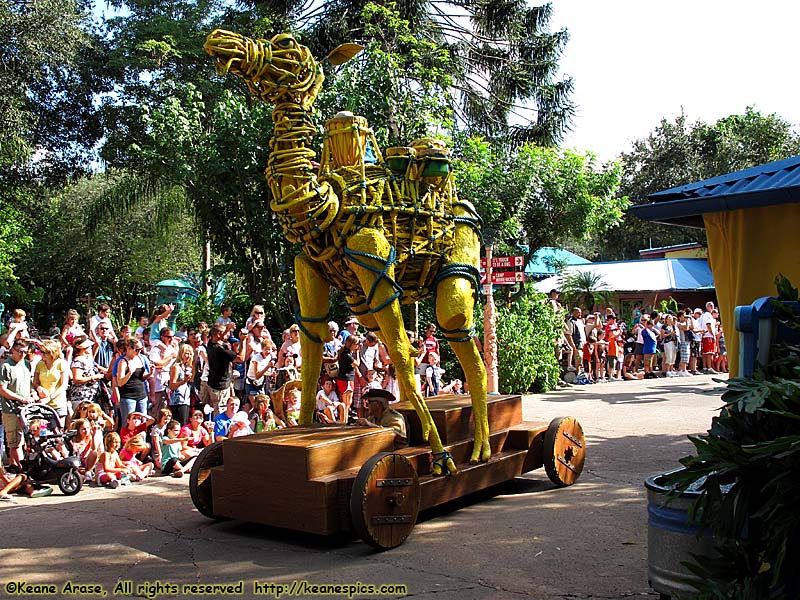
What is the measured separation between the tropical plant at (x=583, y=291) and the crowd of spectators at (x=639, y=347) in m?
3.20

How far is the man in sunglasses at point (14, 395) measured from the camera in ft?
24.3

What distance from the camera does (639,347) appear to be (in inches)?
711

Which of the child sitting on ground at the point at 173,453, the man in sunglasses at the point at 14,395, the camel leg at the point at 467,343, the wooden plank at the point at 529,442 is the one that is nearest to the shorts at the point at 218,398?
the child sitting on ground at the point at 173,453

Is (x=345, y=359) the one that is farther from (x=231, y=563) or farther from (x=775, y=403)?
(x=775, y=403)

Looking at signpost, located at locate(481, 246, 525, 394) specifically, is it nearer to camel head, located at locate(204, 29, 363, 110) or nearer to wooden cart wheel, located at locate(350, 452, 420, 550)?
wooden cart wheel, located at locate(350, 452, 420, 550)

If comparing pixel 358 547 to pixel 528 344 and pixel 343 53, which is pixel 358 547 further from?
pixel 528 344

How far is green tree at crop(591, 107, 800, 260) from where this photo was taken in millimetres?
33312

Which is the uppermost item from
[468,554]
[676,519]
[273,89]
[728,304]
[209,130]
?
[209,130]

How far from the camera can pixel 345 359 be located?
10.2m

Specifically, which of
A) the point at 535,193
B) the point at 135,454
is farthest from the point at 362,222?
the point at 535,193

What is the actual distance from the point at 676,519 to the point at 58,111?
22.9m

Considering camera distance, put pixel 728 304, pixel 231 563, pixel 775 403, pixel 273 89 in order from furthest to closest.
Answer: pixel 728 304
pixel 273 89
pixel 231 563
pixel 775 403

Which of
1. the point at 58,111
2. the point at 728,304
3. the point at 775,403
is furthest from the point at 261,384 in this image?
the point at 58,111

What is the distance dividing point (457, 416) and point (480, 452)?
358 millimetres
